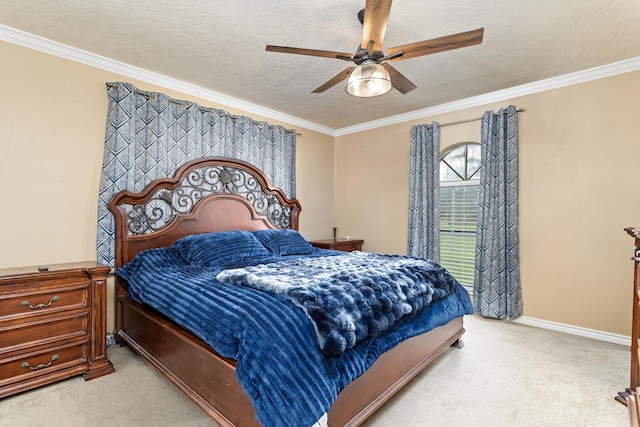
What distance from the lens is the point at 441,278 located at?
2.51 meters

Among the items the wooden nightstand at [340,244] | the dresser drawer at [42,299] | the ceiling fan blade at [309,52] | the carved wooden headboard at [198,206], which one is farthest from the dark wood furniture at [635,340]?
the dresser drawer at [42,299]

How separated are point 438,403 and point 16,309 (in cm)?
279

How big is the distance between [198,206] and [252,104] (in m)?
1.54

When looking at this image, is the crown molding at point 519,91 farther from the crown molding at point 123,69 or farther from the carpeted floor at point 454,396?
the carpeted floor at point 454,396

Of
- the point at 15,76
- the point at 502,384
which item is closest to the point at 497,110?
the point at 502,384

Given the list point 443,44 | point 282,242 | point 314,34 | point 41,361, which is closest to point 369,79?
point 443,44

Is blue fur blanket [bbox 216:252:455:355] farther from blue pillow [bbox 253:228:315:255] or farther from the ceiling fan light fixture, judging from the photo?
the ceiling fan light fixture

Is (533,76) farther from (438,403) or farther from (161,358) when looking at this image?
(161,358)

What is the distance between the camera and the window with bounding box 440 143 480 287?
4.07m

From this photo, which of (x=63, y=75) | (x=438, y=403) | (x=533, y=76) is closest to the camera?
(x=438, y=403)

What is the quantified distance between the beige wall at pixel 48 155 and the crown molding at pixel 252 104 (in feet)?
0.21

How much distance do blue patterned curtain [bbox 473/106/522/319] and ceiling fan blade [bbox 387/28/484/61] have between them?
2085 millimetres

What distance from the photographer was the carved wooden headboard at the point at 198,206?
3010 mm

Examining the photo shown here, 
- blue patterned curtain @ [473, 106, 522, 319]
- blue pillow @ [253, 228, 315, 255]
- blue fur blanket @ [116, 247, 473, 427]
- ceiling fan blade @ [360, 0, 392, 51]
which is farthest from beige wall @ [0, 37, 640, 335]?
ceiling fan blade @ [360, 0, 392, 51]
